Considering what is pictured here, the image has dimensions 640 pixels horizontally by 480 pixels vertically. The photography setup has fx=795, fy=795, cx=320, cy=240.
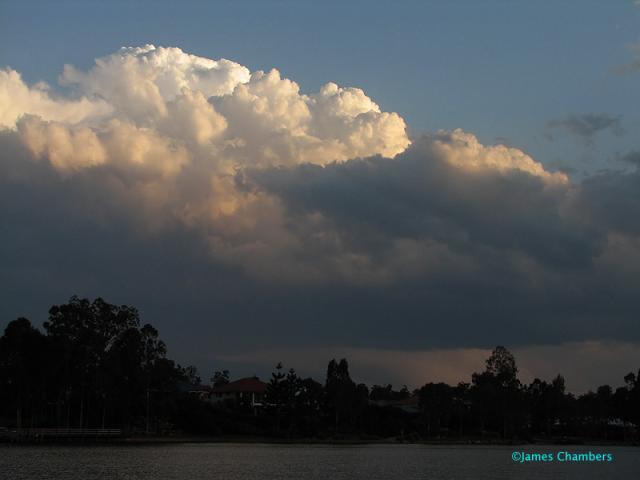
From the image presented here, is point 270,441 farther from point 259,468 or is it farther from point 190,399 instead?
point 259,468

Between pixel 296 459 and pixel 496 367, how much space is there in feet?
330

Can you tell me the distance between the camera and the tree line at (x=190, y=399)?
384 feet

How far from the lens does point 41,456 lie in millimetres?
82562

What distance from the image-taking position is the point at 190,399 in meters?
143

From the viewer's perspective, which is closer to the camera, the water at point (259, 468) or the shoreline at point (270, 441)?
the water at point (259, 468)

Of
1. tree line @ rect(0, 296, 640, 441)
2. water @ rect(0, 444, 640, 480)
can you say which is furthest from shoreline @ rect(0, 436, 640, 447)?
water @ rect(0, 444, 640, 480)

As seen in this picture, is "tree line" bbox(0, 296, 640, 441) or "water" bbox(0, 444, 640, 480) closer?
"water" bbox(0, 444, 640, 480)

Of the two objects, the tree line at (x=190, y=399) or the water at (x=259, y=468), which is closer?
the water at (x=259, y=468)

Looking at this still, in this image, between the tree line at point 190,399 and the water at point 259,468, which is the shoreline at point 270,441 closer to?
the tree line at point 190,399

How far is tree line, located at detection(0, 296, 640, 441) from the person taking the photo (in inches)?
4614

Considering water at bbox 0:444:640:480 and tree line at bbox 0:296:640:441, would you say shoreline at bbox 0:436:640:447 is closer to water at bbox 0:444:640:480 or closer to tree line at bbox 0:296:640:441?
tree line at bbox 0:296:640:441

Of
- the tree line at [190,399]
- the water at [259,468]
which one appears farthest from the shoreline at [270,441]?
the water at [259,468]

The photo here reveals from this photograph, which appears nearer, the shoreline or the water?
the water

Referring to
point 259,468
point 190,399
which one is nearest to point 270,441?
point 190,399
